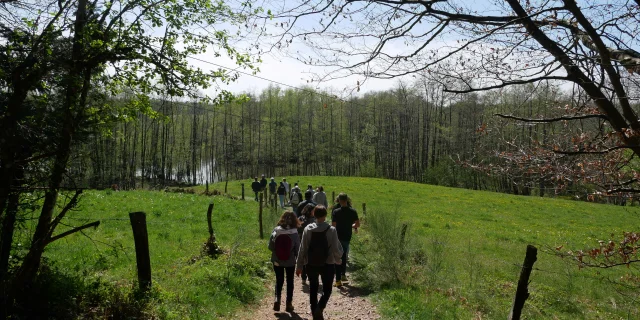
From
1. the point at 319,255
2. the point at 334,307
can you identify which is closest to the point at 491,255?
the point at 334,307

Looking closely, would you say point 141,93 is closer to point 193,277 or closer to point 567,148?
point 193,277

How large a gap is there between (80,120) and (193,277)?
3.46m

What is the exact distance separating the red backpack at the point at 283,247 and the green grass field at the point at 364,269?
1.26m

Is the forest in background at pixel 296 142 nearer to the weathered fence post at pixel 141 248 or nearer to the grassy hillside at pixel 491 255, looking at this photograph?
the grassy hillside at pixel 491 255

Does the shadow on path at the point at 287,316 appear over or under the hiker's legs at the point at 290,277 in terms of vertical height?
under

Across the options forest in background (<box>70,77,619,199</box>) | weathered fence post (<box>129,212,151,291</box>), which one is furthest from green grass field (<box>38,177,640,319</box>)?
forest in background (<box>70,77,619,199</box>)

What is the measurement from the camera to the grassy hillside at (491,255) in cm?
715

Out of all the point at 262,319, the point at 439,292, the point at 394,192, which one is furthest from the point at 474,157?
the point at 394,192

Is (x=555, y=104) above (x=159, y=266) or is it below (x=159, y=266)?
above

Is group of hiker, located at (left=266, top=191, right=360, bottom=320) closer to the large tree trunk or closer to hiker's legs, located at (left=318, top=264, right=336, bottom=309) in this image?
hiker's legs, located at (left=318, top=264, right=336, bottom=309)

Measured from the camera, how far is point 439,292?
748 centimetres

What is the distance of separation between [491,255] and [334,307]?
30.3 feet

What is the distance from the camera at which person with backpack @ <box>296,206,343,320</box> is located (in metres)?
5.86

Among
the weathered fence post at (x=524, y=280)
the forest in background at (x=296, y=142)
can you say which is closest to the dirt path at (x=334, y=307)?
A: the weathered fence post at (x=524, y=280)
